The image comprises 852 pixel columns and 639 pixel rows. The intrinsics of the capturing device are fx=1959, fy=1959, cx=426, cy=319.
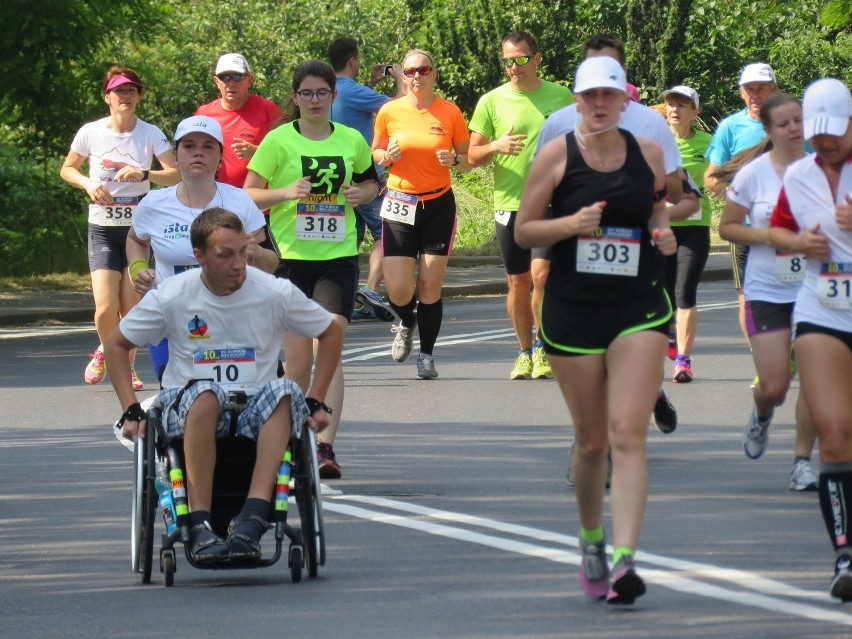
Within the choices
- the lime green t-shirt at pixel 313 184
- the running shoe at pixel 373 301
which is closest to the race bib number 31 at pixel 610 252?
the lime green t-shirt at pixel 313 184

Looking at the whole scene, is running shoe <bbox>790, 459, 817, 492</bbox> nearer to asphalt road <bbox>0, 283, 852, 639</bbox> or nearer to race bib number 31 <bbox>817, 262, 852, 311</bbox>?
asphalt road <bbox>0, 283, 852, 639</bbox>

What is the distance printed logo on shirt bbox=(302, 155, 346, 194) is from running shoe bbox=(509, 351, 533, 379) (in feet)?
12.5

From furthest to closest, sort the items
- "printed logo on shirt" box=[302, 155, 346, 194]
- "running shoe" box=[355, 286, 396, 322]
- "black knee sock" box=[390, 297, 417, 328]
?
→ 1. "running shoe" box=[355, 286, 396, 322]
2. "black knee sock" box=[390, 297, 417, 328]
3. "printed logo on shirt" box=[302, 155, 346, 194]

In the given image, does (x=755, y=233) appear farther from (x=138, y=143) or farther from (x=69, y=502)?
(x=138, y=143)

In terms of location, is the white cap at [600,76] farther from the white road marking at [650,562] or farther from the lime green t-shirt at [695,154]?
the lime green t-shirt at [695,154]

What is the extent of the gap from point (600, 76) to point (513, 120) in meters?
6.34

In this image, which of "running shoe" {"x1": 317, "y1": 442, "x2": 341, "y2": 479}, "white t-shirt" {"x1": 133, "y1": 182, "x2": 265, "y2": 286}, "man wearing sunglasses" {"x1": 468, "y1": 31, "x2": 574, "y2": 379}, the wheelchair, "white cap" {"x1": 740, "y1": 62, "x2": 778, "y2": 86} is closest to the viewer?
the wheelchair

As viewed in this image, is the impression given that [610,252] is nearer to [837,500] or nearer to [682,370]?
[837,500]

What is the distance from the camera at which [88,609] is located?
6.77m

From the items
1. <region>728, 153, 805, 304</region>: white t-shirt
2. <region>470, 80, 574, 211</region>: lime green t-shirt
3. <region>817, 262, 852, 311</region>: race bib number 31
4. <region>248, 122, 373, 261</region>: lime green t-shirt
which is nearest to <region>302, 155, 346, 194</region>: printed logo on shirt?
<region>248, 122, 373, 261</region>: lime green t-shirt

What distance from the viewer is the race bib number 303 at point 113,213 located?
13.3 metres

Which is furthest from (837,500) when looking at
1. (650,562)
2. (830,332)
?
(650,562)

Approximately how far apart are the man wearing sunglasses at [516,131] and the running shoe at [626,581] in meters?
6.53

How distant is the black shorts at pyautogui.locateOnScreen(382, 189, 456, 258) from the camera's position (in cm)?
1352
